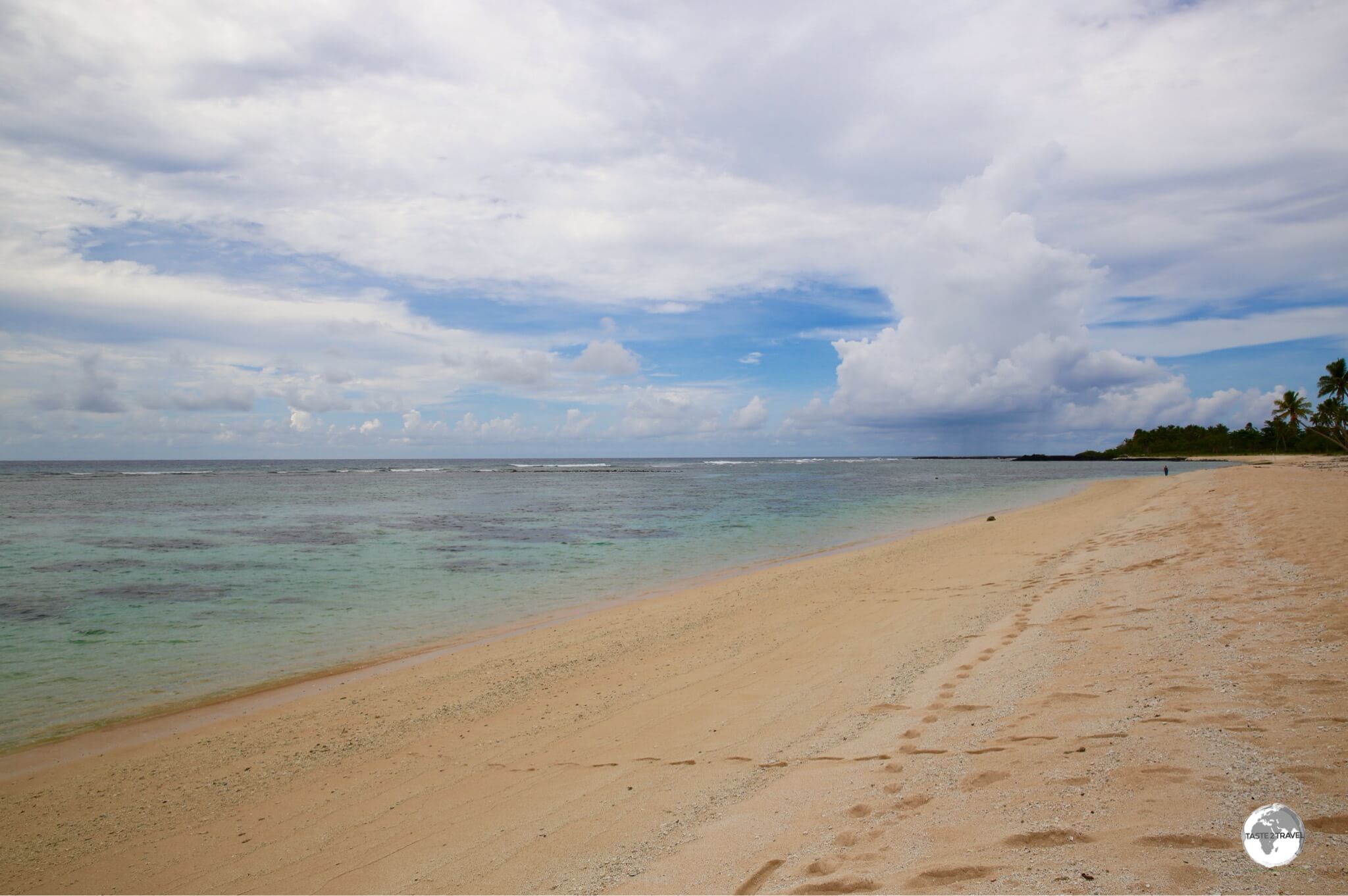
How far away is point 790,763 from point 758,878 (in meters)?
1.75

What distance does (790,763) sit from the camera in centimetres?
537

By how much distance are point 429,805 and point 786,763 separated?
3.04m

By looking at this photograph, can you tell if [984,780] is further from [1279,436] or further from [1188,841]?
[1279,436]

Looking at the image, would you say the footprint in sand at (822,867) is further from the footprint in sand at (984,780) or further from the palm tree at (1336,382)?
the palm tree at (1336,382)

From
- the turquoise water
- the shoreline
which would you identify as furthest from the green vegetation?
the shoreline

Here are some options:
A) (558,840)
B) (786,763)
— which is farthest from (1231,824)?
(558,840)

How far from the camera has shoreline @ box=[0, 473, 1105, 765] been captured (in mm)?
7750

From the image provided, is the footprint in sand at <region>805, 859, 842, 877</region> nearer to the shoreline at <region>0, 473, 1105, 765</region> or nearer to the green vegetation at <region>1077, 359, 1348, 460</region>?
the shoreline at <region>0, 473, 1105, 765</region>

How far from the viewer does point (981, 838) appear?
11.6 feet

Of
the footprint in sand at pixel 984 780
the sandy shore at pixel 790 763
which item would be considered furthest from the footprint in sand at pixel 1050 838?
the footprint in sand at pixel 984 780

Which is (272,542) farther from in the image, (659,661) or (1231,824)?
(1231,824)

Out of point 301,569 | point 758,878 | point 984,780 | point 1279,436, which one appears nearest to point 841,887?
point 758,878

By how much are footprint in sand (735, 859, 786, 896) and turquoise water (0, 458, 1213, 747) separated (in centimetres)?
920

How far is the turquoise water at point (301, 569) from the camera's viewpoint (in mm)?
10711
